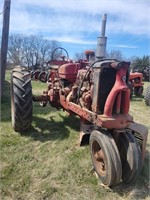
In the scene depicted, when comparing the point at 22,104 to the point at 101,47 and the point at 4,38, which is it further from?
the point at 4,38

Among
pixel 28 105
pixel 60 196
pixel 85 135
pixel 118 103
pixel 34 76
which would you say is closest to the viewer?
pixel 60 196

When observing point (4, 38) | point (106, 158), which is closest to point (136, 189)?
point (106, 158)

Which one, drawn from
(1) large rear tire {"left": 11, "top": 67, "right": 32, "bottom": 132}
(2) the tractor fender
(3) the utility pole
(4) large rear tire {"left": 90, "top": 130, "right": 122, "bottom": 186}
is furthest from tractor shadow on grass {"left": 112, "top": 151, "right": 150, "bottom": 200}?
(3) the utility pole

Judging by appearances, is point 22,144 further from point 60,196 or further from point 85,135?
point 60,196

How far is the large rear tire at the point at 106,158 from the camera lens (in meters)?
2.64

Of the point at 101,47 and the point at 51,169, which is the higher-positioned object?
the point at 101,47

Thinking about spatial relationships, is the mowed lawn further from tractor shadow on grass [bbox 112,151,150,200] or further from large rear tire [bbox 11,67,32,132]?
large rear tire [bbox 11,67,32,132]

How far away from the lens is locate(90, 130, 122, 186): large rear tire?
2637 millimetres

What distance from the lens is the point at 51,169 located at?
3.13 m

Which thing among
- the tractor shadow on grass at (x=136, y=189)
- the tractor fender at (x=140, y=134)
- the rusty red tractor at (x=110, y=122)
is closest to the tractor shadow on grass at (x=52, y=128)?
the rusty red tractor at (x=110, y=122)

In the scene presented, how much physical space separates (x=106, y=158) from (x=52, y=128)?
205 cm

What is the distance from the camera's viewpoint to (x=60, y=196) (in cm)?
263

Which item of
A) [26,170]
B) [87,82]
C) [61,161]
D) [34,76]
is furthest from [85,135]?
[34,76]

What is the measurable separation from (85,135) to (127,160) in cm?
105
